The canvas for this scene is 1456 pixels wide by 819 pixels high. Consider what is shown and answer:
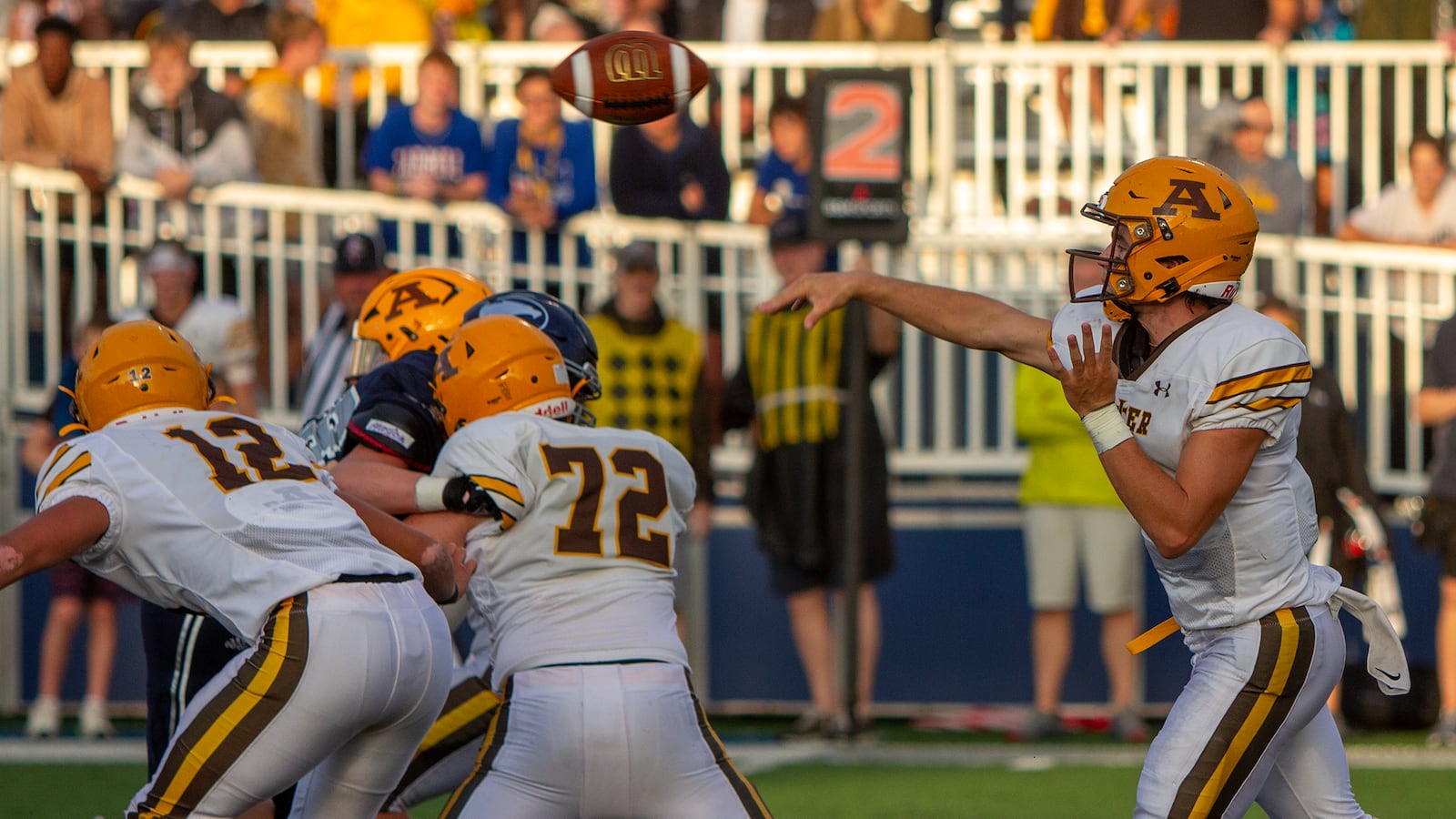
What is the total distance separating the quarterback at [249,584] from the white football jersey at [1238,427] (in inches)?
69.0

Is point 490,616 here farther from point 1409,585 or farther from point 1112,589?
point 1409,585

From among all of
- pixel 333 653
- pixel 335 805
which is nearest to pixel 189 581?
pixel 333 653

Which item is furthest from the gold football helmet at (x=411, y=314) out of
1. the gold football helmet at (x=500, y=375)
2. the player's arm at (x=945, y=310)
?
the player's arm at (x=945, y=310)

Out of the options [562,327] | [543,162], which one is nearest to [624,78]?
[562,327]

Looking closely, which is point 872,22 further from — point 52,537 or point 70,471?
point 52,537

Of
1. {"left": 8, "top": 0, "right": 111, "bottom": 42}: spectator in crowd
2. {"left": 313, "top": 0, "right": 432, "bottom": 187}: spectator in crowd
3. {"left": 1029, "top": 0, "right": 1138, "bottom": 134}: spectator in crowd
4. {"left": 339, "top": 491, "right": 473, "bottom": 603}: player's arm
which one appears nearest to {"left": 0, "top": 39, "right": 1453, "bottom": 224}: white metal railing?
{"left": 313, "top": 0, "right": 432, "bottom": 187}: spectator in crowd

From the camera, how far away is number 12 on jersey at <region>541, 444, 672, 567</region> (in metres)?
4.57

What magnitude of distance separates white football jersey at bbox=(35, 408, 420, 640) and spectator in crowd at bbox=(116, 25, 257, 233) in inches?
252

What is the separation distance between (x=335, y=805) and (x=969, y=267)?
6651 mm

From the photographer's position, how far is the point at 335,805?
4699 millimetres

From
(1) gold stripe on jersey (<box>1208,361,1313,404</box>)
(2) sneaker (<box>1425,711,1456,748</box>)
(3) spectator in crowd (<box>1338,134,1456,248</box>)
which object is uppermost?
(3) spectator in crowd (<box>1338,134,1456,248</box>)

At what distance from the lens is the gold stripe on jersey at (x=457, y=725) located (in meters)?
5.52

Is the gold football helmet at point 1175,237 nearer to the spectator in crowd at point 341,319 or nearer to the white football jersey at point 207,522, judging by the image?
the white football jersey at point 207,522

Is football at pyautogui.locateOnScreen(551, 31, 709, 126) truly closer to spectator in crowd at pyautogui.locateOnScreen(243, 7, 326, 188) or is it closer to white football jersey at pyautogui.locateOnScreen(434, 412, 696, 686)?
white football jersey at pyautogui.locateOnScreen(434, 412, 696, 686)
